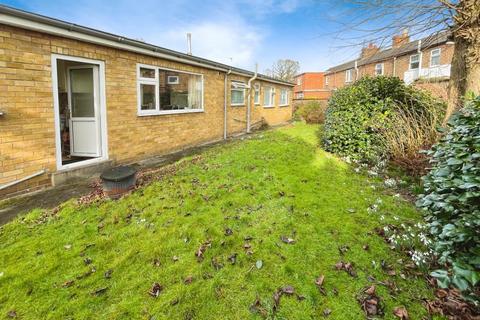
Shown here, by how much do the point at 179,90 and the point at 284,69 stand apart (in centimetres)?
3866

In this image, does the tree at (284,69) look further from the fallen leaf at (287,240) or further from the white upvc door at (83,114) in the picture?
the fallen leaf at (287,240)

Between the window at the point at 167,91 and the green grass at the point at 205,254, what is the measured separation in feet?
11.0

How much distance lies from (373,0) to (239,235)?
18.9 ft

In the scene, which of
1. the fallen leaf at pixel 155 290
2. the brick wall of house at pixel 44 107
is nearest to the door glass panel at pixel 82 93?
the brick wall of house at pixel 44 107

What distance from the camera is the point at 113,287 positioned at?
8.50 feet

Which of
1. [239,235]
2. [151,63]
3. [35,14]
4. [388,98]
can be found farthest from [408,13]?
[35,14]

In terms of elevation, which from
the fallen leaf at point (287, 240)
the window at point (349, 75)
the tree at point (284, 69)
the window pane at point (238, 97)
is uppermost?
the tree at point (284, 69)

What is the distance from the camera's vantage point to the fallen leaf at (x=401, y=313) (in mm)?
2261

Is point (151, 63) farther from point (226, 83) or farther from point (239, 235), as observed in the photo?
point (239, 235)

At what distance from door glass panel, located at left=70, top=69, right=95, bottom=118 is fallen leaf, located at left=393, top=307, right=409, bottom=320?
6857mm

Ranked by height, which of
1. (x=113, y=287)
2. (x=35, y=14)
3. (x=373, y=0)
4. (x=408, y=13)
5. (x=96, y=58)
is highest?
(x=373, y=0)

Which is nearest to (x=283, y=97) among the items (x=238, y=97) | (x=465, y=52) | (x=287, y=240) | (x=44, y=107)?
(x=238, y=97)

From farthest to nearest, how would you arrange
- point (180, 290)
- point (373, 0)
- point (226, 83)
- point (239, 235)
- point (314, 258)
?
point (226, 83)
point (373, 0)
point (239, 235)
point (314, 258)
point (180, 290)

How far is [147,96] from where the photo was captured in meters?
7.60
